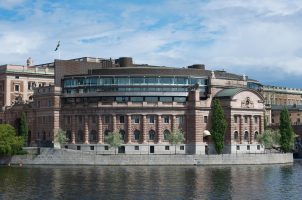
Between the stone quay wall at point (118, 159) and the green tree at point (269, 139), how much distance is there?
15.2 metres

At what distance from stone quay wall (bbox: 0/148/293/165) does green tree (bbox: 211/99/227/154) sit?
6.37 m

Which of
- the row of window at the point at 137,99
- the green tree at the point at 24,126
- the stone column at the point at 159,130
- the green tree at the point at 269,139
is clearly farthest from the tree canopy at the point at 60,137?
the green tree at the point at 269,139

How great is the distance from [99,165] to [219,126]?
32721mm

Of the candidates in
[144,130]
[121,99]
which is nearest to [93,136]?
[121,99]

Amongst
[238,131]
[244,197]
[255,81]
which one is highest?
[255,81]

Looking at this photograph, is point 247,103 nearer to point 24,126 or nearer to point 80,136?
point 80,136

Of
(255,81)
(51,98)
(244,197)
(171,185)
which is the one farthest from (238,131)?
(244,197)

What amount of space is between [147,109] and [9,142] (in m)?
36.8

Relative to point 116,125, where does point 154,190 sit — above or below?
below

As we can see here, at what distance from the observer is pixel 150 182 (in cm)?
10094

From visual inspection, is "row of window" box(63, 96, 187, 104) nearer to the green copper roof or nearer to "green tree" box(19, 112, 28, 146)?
the green copper roof

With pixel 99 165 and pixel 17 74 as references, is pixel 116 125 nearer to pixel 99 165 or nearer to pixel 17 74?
pixel 99 165

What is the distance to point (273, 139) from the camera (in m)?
164

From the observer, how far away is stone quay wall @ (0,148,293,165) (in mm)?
138500
